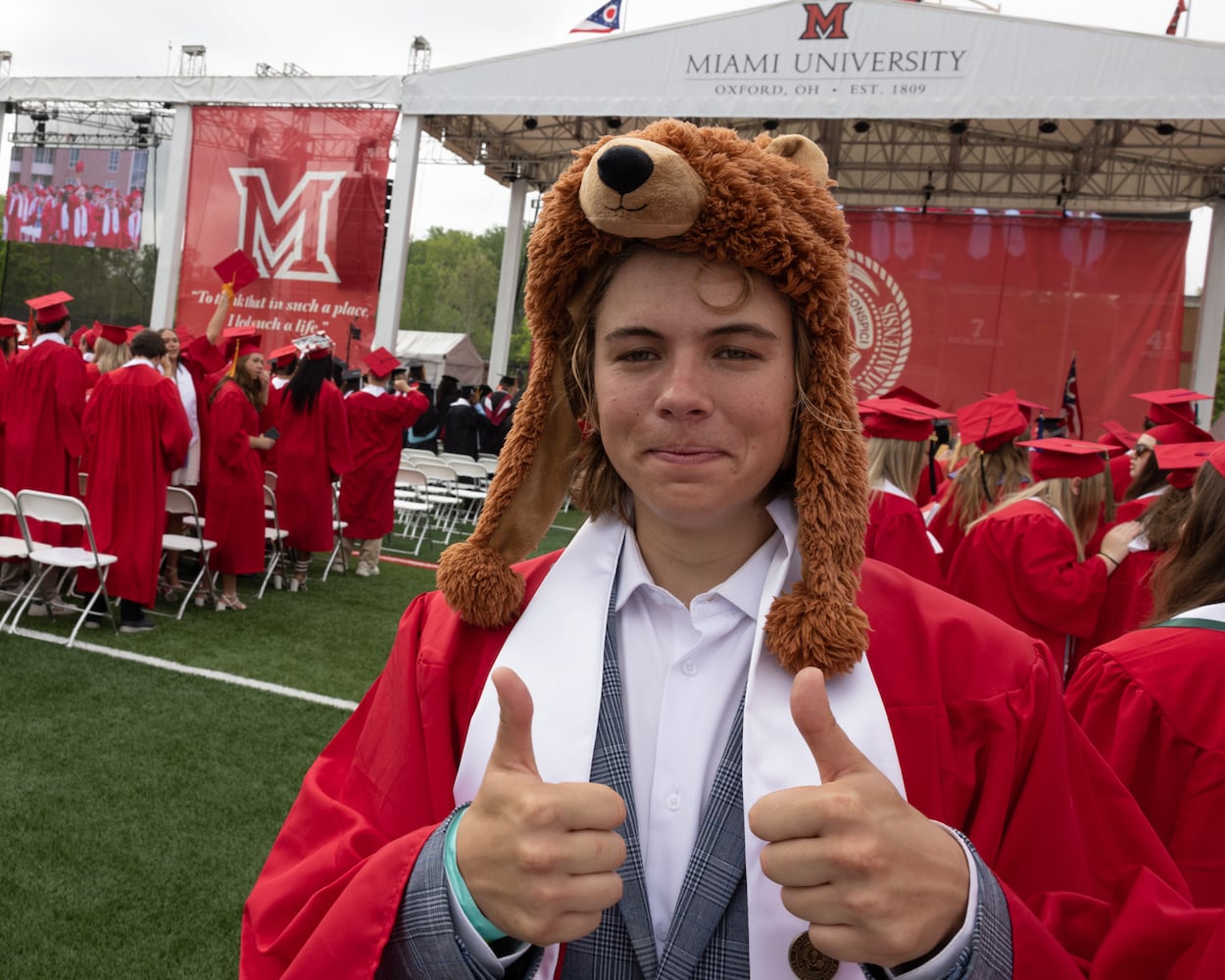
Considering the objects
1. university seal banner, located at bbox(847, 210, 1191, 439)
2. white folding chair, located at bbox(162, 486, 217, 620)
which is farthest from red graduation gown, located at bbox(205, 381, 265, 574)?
university seal banner, located at bbox(847, 210, 1191, 439)

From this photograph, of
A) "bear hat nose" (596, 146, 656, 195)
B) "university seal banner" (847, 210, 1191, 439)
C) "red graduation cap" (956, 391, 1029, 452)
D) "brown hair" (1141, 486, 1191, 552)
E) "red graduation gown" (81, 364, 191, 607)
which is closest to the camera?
"bear hat nose" (596, 146, 656, 195)

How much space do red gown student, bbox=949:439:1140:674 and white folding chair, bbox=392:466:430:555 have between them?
7.02 meters

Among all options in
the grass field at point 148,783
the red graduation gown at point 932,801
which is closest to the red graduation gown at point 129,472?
the grass field at point 148,783

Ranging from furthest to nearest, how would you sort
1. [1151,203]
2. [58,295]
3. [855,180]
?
[855,180] → [1151,203] → [58,295]

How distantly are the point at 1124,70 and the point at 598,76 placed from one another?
261 inches

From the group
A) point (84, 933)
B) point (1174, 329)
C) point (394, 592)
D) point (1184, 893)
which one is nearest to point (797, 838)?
point (1184, 893)

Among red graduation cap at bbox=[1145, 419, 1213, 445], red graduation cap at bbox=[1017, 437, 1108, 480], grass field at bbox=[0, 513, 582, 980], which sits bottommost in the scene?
grass field at bbox=[0, 513, 582, 980]

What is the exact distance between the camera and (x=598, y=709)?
1185 mm

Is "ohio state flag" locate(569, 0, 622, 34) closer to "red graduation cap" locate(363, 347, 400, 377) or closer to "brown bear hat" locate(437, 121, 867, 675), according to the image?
"red graduation cap" locate(363, 347, 400, 377)

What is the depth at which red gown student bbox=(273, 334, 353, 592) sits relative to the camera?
838 centimetres

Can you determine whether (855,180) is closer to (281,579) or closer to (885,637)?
(281,579)

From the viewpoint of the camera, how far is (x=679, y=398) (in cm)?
115

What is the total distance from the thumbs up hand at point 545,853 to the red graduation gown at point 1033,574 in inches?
133

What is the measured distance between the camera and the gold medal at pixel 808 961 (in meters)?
1.02
